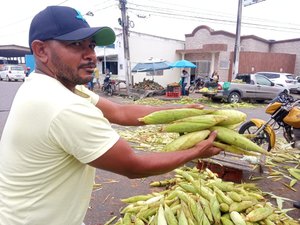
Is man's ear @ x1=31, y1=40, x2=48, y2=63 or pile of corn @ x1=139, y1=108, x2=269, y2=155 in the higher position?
man's ear @ x1=31, y1=40, x2=48, y2=63

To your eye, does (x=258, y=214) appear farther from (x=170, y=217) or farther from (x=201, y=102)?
(x=201, y=102)

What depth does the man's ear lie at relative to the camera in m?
1.63

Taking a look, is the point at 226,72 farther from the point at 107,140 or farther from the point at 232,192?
the point at 107,140

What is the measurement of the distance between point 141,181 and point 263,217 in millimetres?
2559

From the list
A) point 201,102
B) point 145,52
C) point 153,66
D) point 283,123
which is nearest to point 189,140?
point 283,123

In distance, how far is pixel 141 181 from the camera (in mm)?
5285

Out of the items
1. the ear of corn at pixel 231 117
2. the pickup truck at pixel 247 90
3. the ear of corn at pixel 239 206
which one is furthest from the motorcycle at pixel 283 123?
the pickup truck at pixel 247 90

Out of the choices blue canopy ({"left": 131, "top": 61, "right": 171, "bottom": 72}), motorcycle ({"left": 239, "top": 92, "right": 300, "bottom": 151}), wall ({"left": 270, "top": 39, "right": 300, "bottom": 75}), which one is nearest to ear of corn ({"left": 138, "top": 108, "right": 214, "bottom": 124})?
motorcycle ({"left": 239, "top": 92, "right": 300, "bottom": 151})

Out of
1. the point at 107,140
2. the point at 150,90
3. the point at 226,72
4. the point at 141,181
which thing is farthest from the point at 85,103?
the point at 226,72

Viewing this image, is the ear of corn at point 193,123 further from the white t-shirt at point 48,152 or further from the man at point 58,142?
the white t-shirt at point 48,152

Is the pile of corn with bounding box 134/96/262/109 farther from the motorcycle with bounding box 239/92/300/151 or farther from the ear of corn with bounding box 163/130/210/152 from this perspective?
the ear of corn with bounding box 163/130/210/152

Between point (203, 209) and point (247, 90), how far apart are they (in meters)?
Result: 15.4

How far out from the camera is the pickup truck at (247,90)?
17.2 m

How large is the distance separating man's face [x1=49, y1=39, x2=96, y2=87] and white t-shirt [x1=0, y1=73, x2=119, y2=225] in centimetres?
12
